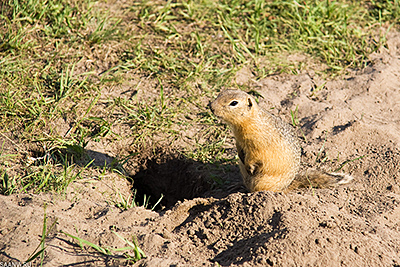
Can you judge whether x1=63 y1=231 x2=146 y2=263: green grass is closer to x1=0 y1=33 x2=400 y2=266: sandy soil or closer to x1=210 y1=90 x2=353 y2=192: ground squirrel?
x1=0 y1=33 x2=400 y2=266: sandy soil

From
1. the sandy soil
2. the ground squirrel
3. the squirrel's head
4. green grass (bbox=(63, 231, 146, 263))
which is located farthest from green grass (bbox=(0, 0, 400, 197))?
green grass (bbox=(63, 231, 146, 263))

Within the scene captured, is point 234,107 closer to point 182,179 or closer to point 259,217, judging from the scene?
point 259,217

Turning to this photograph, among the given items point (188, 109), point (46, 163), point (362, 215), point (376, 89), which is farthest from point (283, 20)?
point (46, 163)

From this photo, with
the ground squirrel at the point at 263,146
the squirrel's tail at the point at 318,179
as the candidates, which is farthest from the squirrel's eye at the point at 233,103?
the squirrel's tail at the point at 318,179

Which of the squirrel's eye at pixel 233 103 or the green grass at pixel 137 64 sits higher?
the squirrel's eye at pixel 233 103

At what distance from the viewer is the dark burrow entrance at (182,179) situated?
4641 millimetres

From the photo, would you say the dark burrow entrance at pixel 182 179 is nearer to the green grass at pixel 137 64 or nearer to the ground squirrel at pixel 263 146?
the green grass at pixel 137 64

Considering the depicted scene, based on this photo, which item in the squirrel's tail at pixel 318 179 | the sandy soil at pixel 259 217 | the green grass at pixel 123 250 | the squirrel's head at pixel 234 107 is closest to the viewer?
the green grass at pixel 123 250

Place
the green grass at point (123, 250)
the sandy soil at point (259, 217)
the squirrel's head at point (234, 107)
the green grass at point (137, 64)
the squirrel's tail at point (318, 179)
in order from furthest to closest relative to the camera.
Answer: the green grass at point (137, 64)
the squirrel's tail at point (318, 179)
the squirrel's head at point (234, 107)
the sandy soil at point (259, 217)
the green grass at point (123, 250)

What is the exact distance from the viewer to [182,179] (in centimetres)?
491

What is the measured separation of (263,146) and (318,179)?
624 mm

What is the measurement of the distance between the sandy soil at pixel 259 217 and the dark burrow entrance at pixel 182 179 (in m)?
0.01

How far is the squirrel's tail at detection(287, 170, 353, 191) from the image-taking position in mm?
4199

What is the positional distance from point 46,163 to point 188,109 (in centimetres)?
174
